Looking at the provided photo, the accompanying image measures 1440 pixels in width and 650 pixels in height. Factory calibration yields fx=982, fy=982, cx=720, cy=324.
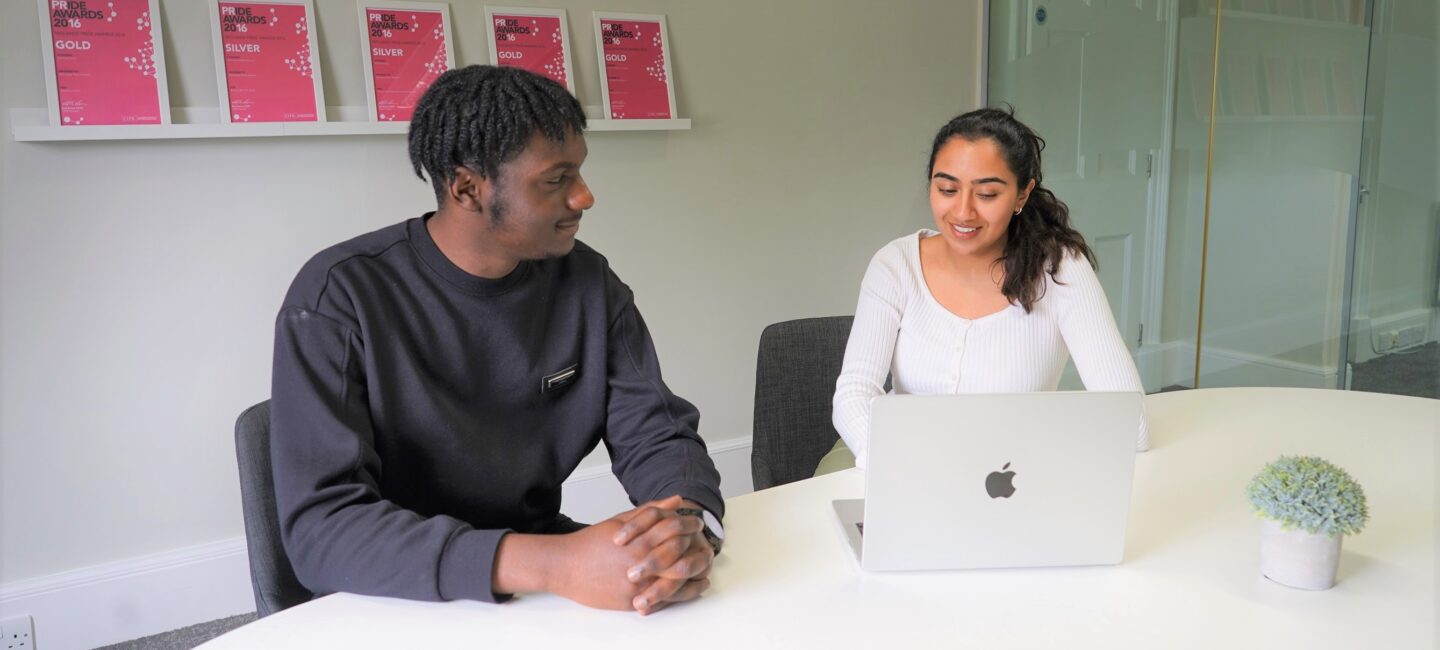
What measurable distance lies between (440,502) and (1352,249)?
2.46 m

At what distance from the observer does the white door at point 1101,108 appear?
307 cm

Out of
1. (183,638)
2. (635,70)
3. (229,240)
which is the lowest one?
(183,638)

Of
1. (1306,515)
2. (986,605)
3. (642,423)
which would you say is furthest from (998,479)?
(642,423)

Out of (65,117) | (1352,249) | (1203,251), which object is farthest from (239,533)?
(1352,249)

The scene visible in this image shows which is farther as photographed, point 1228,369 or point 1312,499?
point 1228,369

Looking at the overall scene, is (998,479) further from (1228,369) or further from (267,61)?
(1228,369)

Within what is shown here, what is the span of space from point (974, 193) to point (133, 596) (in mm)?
2253

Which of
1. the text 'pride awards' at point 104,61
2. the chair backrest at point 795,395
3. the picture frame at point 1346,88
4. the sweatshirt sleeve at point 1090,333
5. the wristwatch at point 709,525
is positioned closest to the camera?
the wristwatch at point 709,525

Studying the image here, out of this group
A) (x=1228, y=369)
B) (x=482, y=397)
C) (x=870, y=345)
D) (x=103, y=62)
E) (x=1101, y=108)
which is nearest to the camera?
(x=482, y=397)

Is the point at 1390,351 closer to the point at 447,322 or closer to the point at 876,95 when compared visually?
the point at 876,95

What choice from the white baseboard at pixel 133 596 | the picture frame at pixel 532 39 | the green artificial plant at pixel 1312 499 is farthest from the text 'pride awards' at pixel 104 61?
the green artificial plant at pixel 1312 499

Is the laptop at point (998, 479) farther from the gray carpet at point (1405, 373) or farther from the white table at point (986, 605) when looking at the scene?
the gray carpet at point (1405, 373)

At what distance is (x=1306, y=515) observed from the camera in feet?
3.53

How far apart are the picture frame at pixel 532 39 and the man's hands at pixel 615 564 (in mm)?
1853
